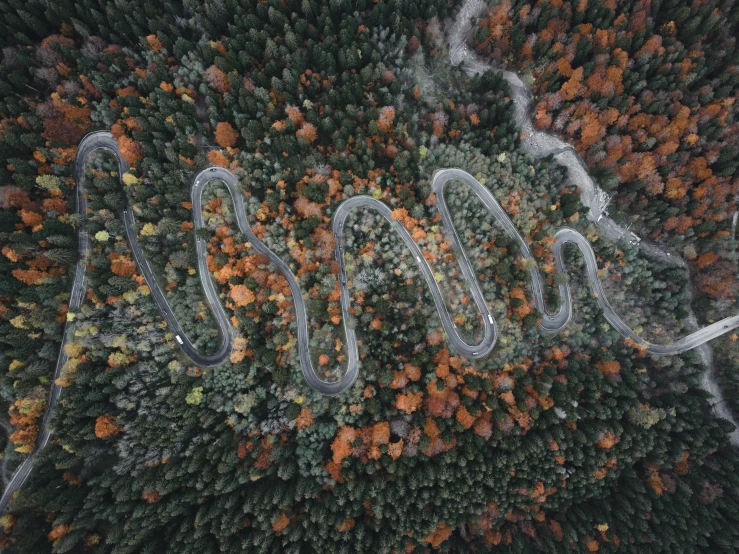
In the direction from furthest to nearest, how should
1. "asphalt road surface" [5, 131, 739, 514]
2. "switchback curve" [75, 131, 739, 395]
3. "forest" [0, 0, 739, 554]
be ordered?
"switchback curve" [75, 131, 739, 395], "asphalt road surface" [5, 131, 739, 514], "forest" [0, 0, 739, 554]

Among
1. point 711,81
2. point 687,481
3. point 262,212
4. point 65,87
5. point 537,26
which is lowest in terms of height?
point 687,481

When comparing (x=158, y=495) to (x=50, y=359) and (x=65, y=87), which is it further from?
(x=65, y=87)

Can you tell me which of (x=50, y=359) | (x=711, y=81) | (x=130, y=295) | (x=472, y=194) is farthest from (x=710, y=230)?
(x=50, y=359)

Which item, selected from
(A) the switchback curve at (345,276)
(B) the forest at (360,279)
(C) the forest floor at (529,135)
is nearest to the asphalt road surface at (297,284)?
(A) the switchback curve at (345,276)

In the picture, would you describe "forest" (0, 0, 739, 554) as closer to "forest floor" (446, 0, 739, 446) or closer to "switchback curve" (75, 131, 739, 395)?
"switchback curve" (75, 131, 739, 395)

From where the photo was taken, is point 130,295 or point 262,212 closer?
point 130,295

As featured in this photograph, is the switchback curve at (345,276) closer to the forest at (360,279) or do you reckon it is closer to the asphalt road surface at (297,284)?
the asphalt road surface at (297,284)

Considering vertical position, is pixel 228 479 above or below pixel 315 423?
below

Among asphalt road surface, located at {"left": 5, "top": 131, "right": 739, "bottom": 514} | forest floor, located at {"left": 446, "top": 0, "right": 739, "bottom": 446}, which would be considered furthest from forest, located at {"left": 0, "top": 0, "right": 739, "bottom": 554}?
forest floor, located at {"left": 446, "top": 0, "right": 739, "bottom": 446}

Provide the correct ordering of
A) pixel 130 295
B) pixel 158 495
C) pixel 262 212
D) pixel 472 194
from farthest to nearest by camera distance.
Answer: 1. pixel 472 194
2. pixel 262 212
3. pixel 130 295
4. pixel 158 495
